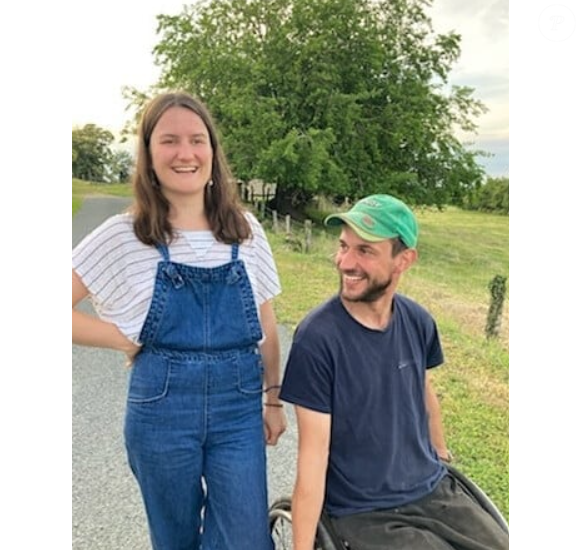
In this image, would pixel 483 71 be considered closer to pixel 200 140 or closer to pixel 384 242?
pixel 384 242

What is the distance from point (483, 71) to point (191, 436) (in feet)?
3.69

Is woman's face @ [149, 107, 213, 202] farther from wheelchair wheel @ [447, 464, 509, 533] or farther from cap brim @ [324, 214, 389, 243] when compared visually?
wheelchair wheel @ [447, 464, 509, 533]

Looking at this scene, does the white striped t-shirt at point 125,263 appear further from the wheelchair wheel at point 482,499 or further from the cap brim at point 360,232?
the wheelchair wheel at point 482,499

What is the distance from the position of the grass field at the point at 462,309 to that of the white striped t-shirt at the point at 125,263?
3.58ft

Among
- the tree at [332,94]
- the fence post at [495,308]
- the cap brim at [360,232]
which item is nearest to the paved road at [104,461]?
the cap brim at [360,232]

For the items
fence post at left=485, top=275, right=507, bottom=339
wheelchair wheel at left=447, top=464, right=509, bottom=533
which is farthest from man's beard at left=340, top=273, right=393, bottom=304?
fence post at left=485, top=275, right=507, bottom=339

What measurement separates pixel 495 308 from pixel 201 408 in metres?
2.51

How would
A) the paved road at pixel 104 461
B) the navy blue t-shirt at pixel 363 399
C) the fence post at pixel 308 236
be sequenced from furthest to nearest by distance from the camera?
the fence post at pixel 308 236, the paved road at pixel 104 461, the navy blue t-shirt at pixel 363 399

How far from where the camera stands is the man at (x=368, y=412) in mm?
1083

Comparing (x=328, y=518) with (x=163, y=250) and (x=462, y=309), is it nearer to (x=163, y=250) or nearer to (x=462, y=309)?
(x=163, y=250)

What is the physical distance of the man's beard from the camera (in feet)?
3.65

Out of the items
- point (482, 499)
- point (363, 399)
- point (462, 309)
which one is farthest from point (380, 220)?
point (462, 309)
